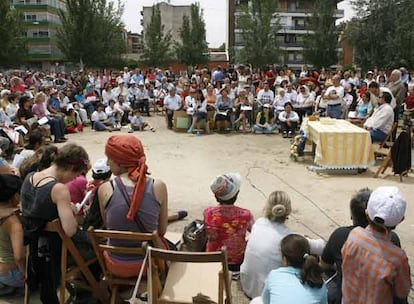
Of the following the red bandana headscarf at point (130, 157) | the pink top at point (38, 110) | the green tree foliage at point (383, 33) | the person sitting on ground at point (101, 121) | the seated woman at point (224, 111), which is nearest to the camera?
the red bandana headscarf at point (130, 157)

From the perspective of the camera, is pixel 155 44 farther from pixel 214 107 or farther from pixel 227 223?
pixel 227 223

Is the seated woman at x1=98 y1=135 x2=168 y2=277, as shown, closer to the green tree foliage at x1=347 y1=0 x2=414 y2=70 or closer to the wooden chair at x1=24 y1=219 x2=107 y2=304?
the wooden chair at x1=24 y1=219 x2=107 y2=304

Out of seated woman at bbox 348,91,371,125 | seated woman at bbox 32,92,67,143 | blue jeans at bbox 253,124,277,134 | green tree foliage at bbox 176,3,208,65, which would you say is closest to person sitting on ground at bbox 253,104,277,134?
blue jeans at bbox 253,124,277,134

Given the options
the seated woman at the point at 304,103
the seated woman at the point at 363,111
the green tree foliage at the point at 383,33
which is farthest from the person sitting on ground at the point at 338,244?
the green tree foliage at the point at 383,33

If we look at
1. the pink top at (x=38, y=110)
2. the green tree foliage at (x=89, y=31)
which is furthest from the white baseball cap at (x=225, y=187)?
the green tree foliage at (x=89, y=31)

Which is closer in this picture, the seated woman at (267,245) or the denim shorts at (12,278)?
the seated woman at (267,245)

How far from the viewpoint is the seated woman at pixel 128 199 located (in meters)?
2.94

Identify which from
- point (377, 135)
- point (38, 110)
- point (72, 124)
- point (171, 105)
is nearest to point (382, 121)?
point (377, 135)

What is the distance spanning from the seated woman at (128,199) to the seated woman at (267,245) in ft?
2.37

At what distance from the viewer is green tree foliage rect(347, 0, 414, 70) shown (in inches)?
821

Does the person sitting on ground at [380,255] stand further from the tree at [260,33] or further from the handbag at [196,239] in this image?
the tree at [260,33]

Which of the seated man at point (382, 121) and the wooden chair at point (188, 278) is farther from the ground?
the seated man at point (382, 121)

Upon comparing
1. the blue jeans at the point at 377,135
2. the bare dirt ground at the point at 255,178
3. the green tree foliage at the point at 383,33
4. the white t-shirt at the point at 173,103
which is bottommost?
the bare dirt ground at the point at 255,178

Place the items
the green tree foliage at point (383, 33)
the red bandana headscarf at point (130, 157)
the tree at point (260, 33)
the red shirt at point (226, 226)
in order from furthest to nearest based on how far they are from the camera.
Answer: the tree at point (260, 33) < the green tree foliage at point (383, 33) < the red shirt at point (226, 226) < the red bandana headscarf at point (130, 157)
